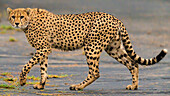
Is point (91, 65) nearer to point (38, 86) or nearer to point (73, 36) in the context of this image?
point (73, 36)

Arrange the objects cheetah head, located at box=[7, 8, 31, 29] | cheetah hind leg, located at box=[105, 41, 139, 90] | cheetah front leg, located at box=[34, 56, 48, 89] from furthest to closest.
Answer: cheetah hind leg, located at box=[105, 41, 139, 90] → cheetah front leg, located at box=[34, 56, 48, 89] → cheetah head, located at box=[7, 8, 31, 29]

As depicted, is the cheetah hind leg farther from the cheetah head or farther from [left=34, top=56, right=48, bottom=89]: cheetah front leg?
the cheetah head

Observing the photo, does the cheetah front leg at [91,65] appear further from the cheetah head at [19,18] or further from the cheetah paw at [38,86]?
the cheetah head at [19,18]

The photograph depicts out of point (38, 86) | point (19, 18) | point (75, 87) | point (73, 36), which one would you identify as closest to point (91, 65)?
point (75, 87)

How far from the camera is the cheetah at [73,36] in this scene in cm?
921

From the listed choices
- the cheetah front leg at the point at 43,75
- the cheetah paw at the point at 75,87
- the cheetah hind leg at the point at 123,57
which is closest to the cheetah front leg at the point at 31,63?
the cheetah front leg at the point at 43,75

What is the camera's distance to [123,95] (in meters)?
8.69

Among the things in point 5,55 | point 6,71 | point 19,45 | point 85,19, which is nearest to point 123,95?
point 85,19

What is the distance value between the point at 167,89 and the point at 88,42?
5.42 feet

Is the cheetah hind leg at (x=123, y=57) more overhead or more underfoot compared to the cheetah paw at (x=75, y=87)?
more overhead

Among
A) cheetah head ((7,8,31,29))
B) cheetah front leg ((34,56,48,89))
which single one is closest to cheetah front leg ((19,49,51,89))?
cheetah front leg ((34,56,48,89))

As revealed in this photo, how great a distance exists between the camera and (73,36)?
9.31 m

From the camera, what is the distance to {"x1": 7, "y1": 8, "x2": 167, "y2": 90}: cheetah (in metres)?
9.21

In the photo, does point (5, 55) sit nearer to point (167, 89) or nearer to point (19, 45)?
point (19, 45)
